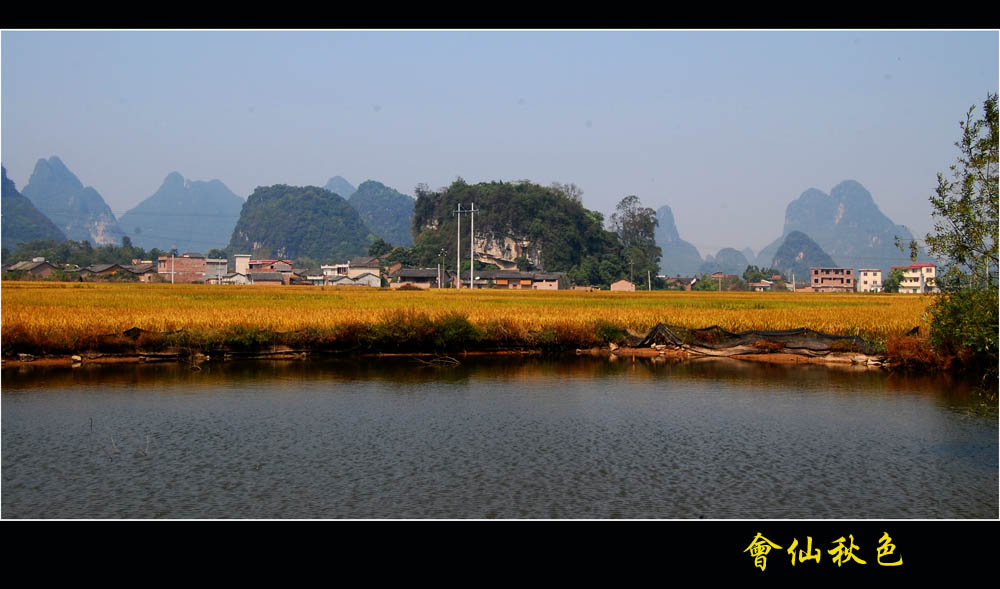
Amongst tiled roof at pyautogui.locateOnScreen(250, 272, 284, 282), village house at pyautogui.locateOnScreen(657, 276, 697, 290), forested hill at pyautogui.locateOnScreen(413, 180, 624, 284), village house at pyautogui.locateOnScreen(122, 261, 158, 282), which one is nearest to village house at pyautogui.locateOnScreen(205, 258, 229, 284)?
tiled roof at pyautogui.locateOnScreen(250, 272, 284, 282)

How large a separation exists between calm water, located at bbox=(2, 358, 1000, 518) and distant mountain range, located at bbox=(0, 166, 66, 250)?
17558cm

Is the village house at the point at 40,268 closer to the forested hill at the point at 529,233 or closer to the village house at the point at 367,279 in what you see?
the village house at the point at 367,279

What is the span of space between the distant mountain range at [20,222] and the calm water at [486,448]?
17558 cm

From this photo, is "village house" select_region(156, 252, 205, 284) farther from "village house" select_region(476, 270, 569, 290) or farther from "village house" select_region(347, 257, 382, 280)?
"village house" select_region(476, 270, 569, 290)

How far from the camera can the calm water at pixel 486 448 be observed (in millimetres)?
7723

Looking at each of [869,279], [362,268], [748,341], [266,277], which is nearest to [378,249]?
[362,268]

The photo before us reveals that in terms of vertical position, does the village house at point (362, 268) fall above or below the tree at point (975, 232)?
above

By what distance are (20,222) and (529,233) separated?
4584 inches

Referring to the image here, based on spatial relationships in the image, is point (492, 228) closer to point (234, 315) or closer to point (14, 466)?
point (234, 315)

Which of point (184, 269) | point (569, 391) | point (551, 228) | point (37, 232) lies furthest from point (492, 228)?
point (569, 391)

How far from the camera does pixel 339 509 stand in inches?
296

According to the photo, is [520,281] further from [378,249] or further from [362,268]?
[378,249]

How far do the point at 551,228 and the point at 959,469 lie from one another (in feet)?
394

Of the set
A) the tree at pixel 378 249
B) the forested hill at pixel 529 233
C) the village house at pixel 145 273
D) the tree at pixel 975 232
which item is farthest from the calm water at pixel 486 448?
the tree at pixel 378 249
